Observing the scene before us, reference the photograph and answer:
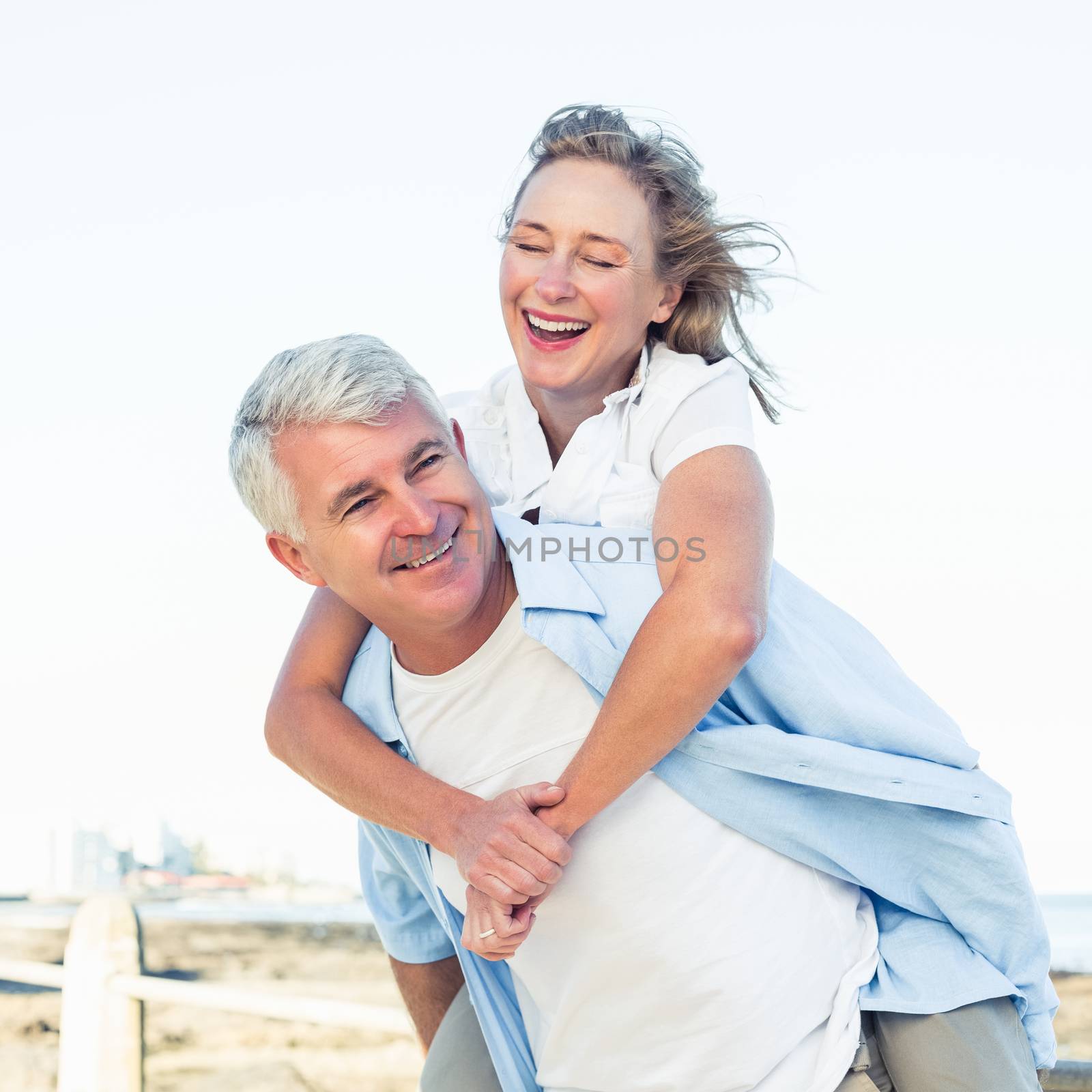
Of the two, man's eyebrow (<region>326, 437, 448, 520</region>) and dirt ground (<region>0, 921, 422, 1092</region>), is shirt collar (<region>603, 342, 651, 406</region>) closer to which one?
man's eyebrow (<region>326, 437, 448, 520</region>)

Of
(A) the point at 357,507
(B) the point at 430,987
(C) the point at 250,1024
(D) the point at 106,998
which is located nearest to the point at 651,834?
(A) the point at 357,507

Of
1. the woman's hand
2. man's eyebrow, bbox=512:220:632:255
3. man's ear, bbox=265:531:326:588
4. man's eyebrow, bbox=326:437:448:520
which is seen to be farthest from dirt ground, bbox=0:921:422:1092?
man's eyebrow, bbox=512:220:632:255

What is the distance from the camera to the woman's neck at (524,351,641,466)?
2.16 meters

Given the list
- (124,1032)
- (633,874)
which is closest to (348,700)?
(633,874)

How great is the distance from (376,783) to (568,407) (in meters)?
0.77

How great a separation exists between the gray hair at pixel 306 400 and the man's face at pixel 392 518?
2 centimetres

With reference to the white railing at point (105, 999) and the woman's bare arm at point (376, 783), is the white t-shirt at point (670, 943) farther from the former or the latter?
the white railing at point (105, 999)

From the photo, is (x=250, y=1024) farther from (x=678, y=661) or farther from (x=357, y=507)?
(x=678, y=661)

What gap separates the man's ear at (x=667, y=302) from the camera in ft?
7.34

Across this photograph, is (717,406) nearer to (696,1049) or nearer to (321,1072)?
(696,1049)

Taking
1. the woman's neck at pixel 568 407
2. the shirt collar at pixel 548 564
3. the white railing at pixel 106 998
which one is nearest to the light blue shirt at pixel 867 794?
the shirt collar at pixel 548 564

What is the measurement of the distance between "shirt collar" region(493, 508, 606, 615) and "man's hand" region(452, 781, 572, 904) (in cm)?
26

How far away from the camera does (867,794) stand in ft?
5.40

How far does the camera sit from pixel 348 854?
8.53 feet
